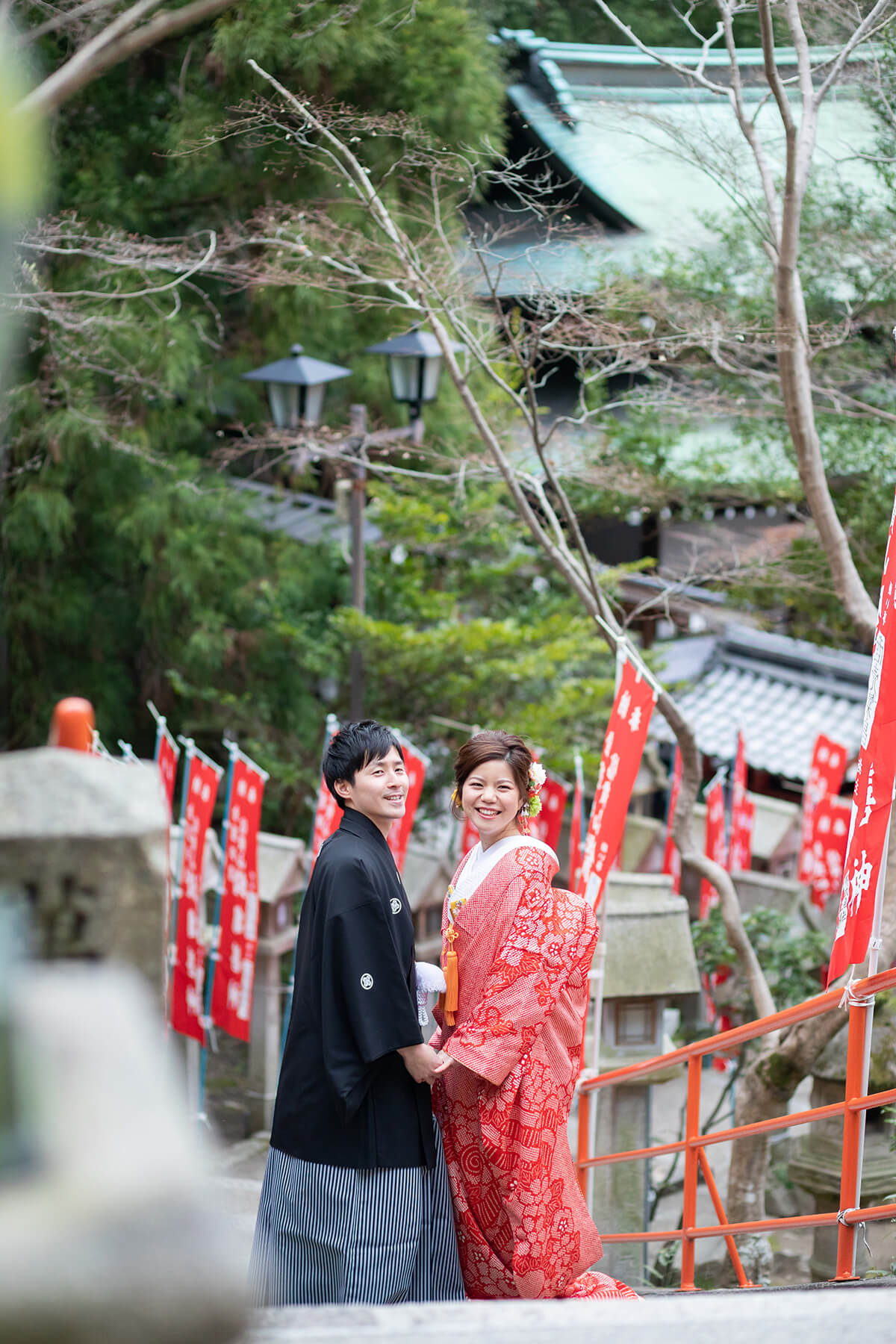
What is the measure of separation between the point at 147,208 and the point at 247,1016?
23.7 feet

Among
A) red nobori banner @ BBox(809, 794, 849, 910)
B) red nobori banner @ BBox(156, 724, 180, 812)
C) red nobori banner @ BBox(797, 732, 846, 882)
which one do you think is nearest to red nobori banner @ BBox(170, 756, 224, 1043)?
red nobori banner @ BBox(156, 724, 180, 812)

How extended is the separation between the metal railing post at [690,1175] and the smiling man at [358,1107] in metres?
1.02

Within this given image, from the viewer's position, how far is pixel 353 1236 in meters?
3.12

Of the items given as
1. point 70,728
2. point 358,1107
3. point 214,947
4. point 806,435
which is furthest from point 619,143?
point 70,728

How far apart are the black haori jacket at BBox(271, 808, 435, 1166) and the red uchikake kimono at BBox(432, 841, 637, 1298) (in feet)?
0.53

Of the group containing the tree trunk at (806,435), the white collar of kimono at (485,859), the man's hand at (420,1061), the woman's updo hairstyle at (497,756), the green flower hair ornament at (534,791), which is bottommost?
the man's hand at (420,1061)

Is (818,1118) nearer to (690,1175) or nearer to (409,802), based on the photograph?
(690,1175)

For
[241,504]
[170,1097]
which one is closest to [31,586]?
[241,504]

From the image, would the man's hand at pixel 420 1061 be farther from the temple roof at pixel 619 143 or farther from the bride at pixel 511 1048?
the temple roof at pixel 619 143

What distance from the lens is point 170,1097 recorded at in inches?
47.2

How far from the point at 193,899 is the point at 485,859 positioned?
191 inches

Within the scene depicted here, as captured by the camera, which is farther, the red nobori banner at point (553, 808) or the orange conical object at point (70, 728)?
the red nobori banner at point (553, 808)

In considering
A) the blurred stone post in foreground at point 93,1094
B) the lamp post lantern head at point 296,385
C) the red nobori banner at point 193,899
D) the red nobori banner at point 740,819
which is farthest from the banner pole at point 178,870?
the blurred stone post in foreground at point 93,1094

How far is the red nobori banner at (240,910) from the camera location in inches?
300
